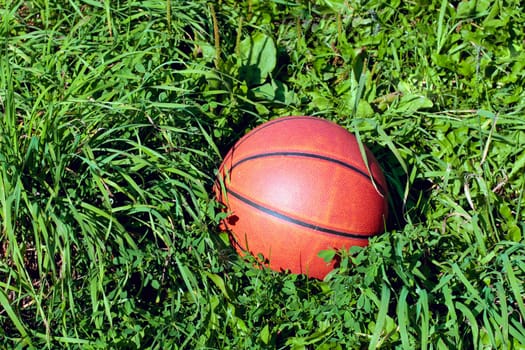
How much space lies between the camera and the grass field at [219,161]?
3.57 m

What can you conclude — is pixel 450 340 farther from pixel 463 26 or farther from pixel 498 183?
pixel 463 26

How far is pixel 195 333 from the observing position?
3562mm

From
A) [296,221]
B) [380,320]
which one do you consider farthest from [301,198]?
[380,320]

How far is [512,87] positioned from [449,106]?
1.39 feet

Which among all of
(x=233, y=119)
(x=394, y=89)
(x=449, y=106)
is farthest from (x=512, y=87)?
(x=233, y=119)

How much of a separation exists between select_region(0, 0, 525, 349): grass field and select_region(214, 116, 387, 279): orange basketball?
10 centimetres

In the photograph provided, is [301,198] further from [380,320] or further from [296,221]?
[380,320]

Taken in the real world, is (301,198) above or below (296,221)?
above

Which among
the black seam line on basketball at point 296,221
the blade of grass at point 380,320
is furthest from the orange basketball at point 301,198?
the blade of grass at point 380,320

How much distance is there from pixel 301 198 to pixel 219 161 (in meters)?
0.86

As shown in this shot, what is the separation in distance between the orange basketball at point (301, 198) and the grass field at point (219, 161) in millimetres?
100

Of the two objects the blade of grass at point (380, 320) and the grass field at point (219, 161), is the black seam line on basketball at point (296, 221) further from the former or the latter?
the blade of grass at point (380, 320)

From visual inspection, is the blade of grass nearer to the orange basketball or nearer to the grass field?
the grass field

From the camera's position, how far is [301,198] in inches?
143
